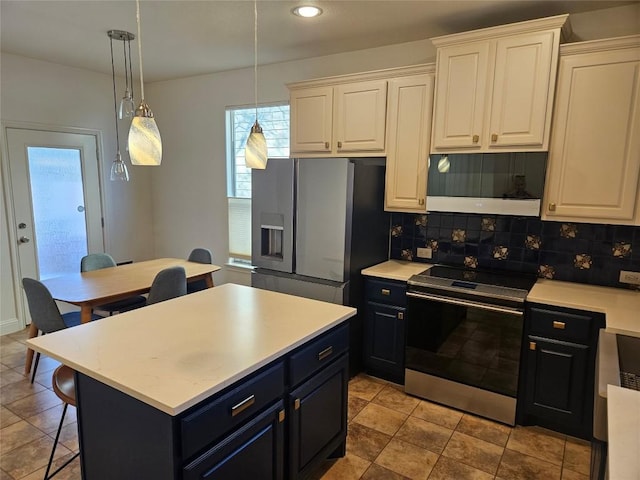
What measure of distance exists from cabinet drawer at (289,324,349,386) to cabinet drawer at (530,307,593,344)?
120 centimetres

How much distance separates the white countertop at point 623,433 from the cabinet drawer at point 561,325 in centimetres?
95

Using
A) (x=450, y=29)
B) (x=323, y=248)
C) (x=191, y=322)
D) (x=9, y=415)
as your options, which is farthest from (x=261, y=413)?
(x=450, y=29)

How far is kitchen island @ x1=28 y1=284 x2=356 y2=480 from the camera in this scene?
51.1 inches

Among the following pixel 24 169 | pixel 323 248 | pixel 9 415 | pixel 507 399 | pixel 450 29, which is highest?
pixel 450 29

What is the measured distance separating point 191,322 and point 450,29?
2.63 m

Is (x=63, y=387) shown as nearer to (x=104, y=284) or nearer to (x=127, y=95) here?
(x=104, y=284)

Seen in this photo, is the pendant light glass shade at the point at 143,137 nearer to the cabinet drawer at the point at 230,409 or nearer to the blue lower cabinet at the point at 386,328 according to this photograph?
the cabinet drawer at the point at 230,409

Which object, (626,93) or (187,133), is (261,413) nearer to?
(626,93)

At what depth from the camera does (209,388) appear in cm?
129

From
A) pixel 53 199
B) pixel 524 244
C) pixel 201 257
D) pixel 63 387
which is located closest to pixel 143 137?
pixel 63 387

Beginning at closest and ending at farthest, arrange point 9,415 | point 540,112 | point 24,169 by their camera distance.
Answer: point 540,112 < point 9,415 < point 24,169

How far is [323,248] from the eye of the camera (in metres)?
2.94

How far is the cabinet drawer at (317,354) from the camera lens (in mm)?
1725

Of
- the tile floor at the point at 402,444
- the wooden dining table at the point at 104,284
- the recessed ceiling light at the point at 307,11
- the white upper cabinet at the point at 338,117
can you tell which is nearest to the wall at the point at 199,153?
the white upper cabinet at the point at 338,117
